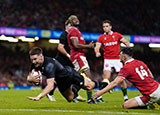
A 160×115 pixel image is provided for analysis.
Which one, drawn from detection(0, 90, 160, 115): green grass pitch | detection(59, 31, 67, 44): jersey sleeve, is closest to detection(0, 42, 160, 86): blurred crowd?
detection(59, 31, 67, 44): jersey sleeve

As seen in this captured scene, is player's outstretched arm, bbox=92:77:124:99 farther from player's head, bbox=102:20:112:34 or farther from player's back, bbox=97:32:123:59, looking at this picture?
player's back, bbox=97:32:123:59

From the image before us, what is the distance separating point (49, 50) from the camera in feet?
106

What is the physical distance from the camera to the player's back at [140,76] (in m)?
7.23

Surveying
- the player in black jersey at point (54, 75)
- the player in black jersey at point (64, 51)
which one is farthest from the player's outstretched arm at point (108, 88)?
the player in black jersey at point (64, 51)

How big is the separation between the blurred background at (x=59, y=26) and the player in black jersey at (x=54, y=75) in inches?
699

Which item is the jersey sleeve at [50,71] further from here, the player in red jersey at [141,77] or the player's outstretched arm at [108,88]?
the player in red jersey at [141,77]

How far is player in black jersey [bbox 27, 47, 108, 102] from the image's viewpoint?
22.8ft

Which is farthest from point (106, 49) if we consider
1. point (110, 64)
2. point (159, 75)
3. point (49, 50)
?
point (159, 75)

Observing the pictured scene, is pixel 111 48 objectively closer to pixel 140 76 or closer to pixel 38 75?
pixel 140 76

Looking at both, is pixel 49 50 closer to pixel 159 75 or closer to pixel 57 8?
pixel 57 8

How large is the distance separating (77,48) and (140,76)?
97.0 inches

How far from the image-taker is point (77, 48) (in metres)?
9.26

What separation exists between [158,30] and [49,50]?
1019 centimetres

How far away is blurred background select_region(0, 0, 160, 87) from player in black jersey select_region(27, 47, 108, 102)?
17.8 meters
